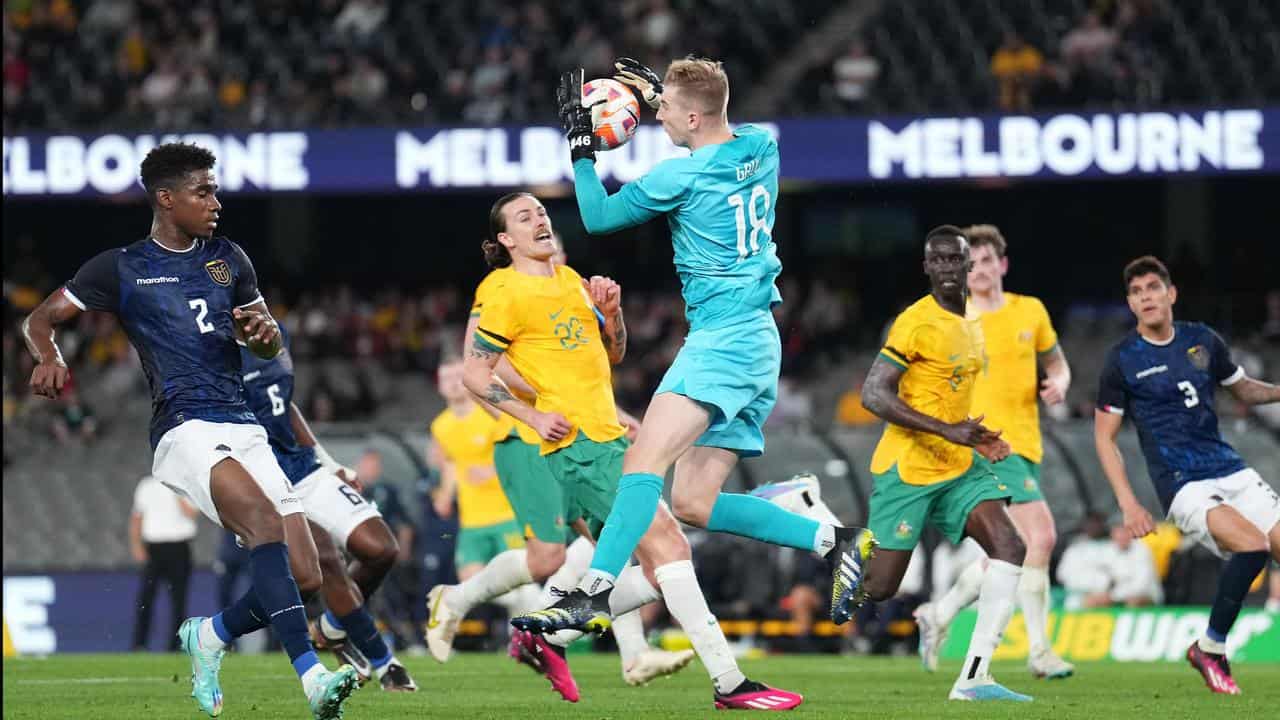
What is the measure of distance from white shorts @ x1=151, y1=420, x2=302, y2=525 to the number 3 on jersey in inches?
82.6

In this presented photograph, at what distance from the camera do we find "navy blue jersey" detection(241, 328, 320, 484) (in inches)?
378

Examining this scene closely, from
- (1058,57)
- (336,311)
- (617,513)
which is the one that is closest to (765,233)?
(617,513)

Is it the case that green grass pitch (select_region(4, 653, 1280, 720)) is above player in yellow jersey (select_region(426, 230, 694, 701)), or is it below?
below

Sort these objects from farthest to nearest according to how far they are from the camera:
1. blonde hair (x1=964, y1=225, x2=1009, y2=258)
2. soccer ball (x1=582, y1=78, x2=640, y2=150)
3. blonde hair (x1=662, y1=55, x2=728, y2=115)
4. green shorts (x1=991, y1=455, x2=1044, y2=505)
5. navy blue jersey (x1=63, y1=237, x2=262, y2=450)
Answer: blonde hair (x1=964, y1=225, x2=1009, y2=258) < green shorts (x1=991, y1=455, x2=1044, y2=505) < soccer ball (x1=582, y1=78, x2=640, y2=150) < blonde hair (x1=662, y1=55, x2=728, y2=115) < navy blue jersey (x1=63, y1=237, x2=262, y2=450)

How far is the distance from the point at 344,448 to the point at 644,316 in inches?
289

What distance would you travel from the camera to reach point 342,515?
9828 millimetres

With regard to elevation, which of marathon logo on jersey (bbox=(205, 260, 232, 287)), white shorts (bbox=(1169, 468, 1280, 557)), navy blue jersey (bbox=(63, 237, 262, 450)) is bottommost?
white shorts (bbox=(1169, 468, 1280, 557))

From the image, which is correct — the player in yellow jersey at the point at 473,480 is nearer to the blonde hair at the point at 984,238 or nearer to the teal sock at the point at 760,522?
the blonde hair at the point at 984,238

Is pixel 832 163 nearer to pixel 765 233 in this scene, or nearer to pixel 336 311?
pixel 336 311

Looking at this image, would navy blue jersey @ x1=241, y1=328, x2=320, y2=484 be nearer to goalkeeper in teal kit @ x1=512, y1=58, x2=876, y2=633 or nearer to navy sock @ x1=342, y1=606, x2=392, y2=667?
navy sock @ x1=342, y1=606, x2=392, y2=667

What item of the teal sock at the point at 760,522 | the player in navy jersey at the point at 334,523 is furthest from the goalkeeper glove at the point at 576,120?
the player in navy jersey at the point at 334,523

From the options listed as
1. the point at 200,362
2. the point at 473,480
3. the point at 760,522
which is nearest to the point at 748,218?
the point at 760,522

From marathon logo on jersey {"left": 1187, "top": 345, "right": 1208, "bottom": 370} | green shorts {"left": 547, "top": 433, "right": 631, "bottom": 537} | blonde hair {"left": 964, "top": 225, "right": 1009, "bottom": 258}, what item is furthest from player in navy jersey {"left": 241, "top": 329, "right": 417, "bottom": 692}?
marathon logo on jersey {"left": 1187, "top": 345, "right": 1208, "bottom": 370}

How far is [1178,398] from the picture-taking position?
10.1 meters
